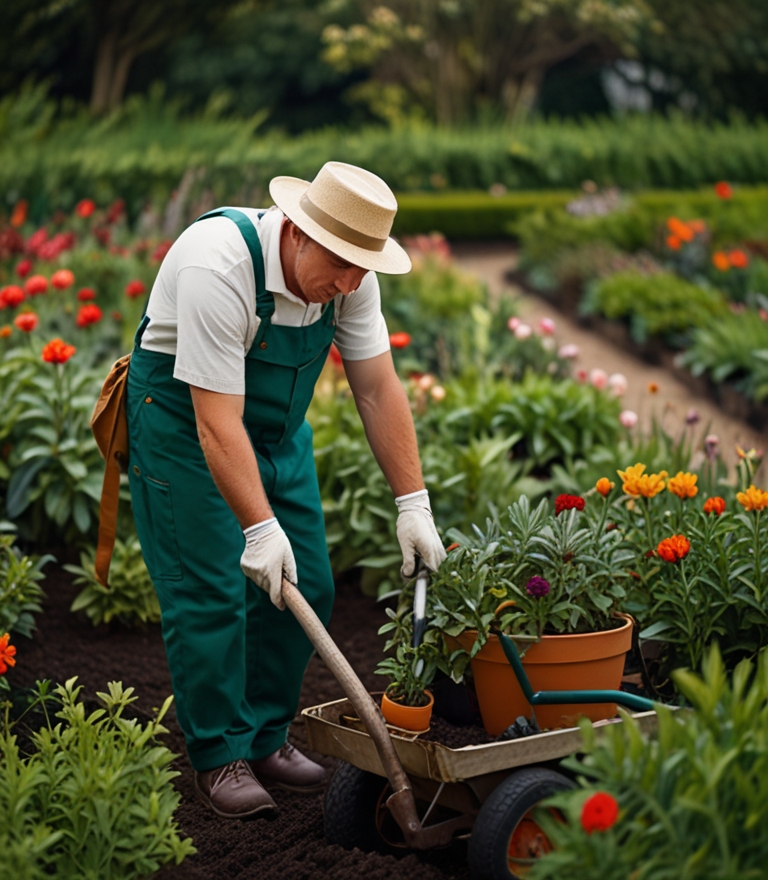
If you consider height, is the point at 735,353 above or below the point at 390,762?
below

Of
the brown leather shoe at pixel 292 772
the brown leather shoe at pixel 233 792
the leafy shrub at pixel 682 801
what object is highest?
the leafy shrub at pixel 682 801

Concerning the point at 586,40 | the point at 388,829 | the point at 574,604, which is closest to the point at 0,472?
the point at 388,829

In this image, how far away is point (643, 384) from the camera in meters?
6.98

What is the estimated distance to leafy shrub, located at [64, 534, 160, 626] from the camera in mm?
3588

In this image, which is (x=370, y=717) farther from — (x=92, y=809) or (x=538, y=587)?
(x=92, y=809)

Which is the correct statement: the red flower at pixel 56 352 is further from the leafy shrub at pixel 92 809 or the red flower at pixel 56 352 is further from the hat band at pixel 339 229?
the leafy shrub at pixel 92 809

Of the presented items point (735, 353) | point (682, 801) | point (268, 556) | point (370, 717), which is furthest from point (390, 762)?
point (735, 353)

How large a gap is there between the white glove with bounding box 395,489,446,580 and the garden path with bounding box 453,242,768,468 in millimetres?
2077

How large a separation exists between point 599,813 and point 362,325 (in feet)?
4.68

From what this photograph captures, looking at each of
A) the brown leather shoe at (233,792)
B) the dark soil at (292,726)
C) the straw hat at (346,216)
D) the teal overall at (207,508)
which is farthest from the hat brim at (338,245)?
the brown leather shoe at (233,792)

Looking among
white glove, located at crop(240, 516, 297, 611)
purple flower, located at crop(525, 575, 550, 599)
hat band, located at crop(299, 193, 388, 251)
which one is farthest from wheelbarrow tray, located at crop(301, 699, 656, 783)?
hat band, located at crop(299, 193, 388, 251)

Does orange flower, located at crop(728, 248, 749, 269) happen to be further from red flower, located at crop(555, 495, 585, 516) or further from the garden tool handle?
the garden tool handle

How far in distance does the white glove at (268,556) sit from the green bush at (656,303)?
207 inches

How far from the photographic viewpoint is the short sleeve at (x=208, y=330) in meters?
2.30
